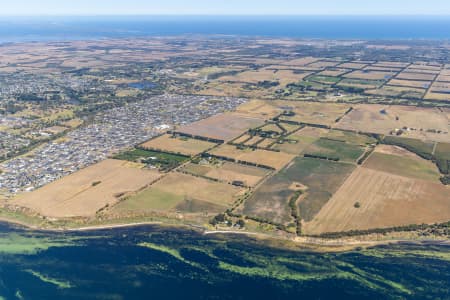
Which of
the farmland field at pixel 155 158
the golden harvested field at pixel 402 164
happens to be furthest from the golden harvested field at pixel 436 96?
the farmland field at pixel 155 158

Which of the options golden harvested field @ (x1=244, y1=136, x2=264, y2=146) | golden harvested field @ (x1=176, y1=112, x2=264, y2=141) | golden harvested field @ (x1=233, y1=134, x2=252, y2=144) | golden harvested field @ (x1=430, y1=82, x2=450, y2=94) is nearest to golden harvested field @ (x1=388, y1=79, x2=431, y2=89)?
golden harvested field @ (x1=430, y1=82, x2=450, y2=94)

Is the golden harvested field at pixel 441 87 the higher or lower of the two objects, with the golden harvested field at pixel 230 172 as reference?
higher

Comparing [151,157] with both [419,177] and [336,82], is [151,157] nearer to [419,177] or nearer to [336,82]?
[419,177]

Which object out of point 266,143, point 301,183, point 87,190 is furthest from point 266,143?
point 87,190

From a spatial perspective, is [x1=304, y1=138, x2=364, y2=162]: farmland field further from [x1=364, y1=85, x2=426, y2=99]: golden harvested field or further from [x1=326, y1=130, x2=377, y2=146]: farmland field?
[x1=364, y1=85, x2=426, y2=99]: golden harvested field

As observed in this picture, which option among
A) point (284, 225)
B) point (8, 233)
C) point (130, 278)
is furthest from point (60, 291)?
point (284, 225)

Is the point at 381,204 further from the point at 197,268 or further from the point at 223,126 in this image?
the point at 223,126

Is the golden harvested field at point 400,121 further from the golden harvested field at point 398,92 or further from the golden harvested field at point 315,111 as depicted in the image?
the golden harvested field at point 398,92
